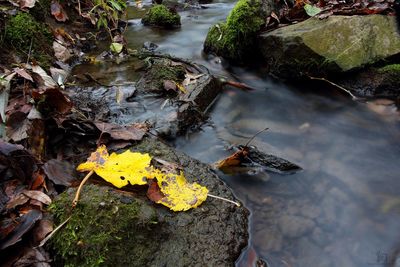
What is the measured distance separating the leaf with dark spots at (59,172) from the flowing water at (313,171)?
3.76 feet

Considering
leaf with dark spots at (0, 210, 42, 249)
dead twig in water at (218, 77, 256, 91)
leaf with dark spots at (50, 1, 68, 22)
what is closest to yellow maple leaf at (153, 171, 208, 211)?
leaf with dark spots at (0, 210, 42, 249)

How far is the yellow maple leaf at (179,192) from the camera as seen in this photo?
2.08 m

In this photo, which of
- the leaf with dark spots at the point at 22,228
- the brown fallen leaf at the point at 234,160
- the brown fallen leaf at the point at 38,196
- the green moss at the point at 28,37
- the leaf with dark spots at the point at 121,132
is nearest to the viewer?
the leaf with dark spots at the point at 22,228

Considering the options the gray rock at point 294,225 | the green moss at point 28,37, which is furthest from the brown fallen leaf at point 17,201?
the green moss at point 28,37

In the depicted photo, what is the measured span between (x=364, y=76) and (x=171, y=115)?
224cm

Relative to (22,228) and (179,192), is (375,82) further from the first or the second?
(22,228)

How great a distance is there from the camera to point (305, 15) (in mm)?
4664

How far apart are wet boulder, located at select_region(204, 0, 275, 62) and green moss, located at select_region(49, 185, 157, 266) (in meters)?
3.10

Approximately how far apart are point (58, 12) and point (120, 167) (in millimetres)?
3955

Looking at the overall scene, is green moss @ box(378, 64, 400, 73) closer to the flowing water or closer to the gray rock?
the flowing water

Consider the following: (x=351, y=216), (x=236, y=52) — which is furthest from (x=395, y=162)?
(x=236, y=52)

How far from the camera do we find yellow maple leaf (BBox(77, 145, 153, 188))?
2.05 m

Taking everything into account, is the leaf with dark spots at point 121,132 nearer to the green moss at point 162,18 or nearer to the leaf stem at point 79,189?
the leaf stem at point 79,189

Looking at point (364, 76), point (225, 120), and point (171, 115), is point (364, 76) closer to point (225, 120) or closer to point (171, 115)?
point (225, 120)
